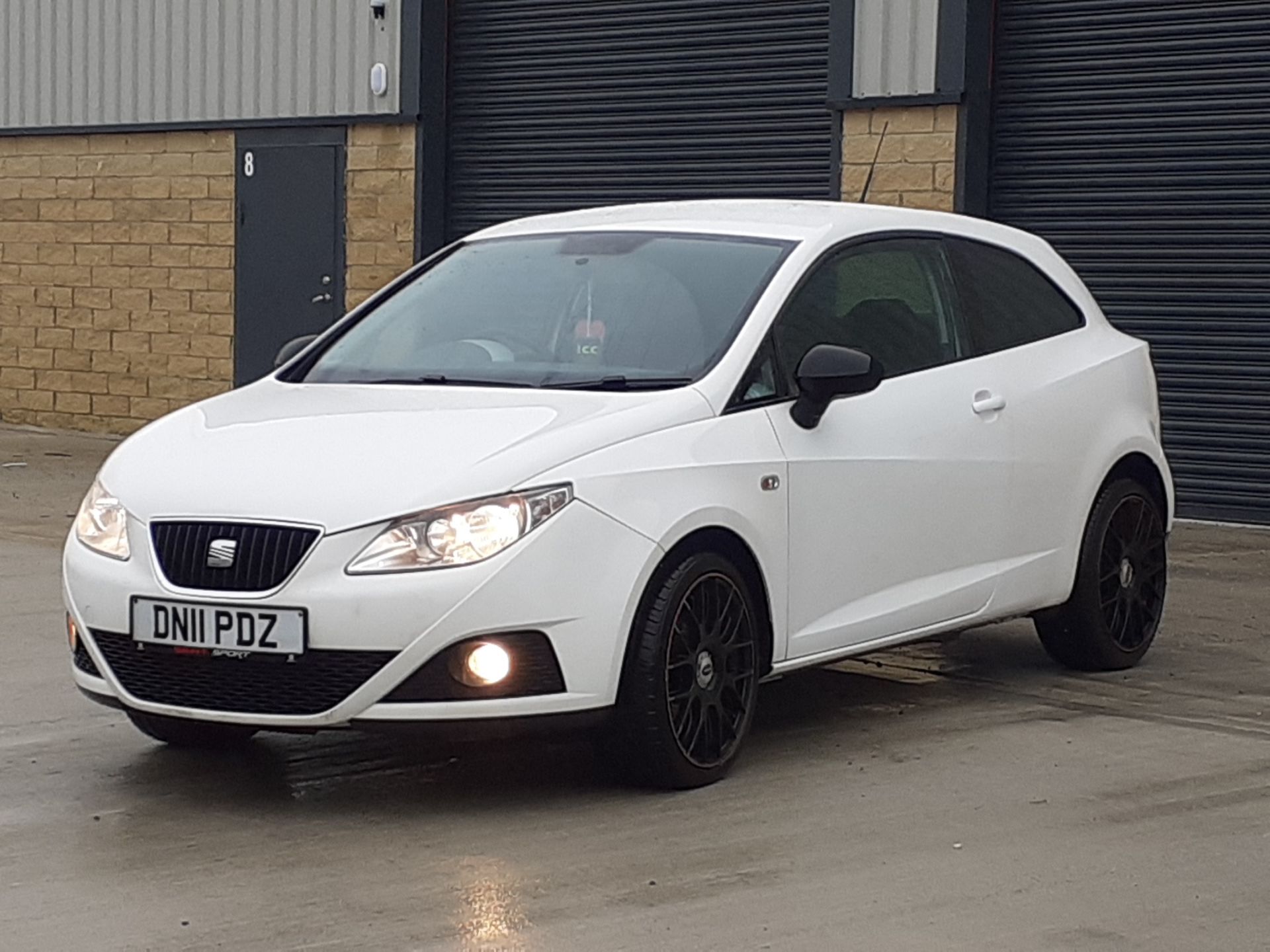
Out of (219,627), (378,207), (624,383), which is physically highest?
(378,207)

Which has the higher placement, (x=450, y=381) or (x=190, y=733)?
(x=450, y=381)

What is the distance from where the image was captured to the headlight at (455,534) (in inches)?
224

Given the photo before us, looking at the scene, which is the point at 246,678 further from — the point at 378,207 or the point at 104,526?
the point at 378,207

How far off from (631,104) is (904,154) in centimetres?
253

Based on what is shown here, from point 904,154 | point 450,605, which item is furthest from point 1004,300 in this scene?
point 904,154

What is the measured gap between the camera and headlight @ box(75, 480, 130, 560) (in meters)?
6.06

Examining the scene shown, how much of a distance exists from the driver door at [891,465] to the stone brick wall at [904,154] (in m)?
6.14

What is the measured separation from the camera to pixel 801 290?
6.88 m

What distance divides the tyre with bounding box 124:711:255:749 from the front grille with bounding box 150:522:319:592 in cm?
79

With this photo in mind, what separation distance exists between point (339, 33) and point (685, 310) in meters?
10.9

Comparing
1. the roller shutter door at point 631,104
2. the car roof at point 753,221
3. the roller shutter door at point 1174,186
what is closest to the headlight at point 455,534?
the car roof at point 753,221

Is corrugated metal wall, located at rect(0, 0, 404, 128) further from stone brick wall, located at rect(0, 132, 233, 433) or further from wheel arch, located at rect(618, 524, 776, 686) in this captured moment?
wheel arch, located at rect(618, 524, 776, 686)

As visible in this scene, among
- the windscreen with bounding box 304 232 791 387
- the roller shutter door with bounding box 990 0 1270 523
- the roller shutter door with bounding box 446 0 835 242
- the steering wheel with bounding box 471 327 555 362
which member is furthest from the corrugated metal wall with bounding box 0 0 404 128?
the steering wheel with bounding box 471 327 555 362

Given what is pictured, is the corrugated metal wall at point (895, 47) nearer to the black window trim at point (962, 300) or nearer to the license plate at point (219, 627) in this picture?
the black window trim at point (962, 300)
